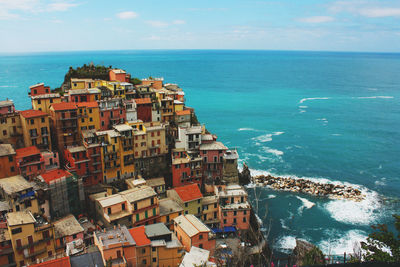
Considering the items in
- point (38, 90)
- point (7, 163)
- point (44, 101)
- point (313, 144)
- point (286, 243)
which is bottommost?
point (286, 243)

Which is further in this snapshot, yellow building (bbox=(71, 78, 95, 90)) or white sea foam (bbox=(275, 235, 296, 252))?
yellow building (bbox=(71, 78, 95, 90))

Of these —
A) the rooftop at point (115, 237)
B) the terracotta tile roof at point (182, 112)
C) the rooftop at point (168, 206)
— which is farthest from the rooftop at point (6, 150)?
the terracotta tile roof at point (182, 112)

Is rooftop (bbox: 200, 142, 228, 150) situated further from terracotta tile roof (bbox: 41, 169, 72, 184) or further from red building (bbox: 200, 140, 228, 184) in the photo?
terracotta tile roof (bbox: 41, 169, 72, 184)

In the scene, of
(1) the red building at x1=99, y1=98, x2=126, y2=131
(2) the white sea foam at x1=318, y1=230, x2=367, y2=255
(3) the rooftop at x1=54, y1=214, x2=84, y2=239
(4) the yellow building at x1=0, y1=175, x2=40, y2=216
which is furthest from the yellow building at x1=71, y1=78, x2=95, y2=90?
(2) the white sea foam at x1=318, y1=230, x2=367, y2=255

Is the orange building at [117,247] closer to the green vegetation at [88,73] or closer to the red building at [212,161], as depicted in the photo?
the red building at [212,161]

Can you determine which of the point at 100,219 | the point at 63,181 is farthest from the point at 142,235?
the point at 63,181

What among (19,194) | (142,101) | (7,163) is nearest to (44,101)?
(7,163)

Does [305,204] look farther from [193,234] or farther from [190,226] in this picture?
[193,234]
